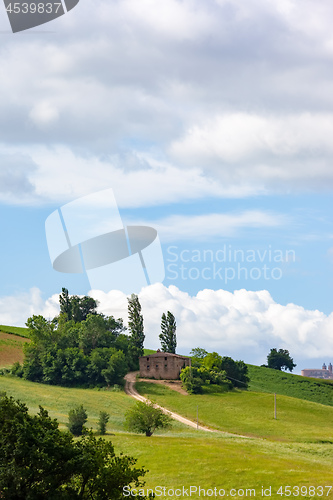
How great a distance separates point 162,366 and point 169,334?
20978mm

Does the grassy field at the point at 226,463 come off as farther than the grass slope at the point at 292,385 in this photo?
No

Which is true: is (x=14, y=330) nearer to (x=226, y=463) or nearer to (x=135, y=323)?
(x=135, y=323)

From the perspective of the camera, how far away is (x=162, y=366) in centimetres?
13838

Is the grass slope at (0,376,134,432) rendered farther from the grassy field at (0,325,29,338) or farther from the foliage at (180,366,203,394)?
the grassy field at (0,325,29,338)

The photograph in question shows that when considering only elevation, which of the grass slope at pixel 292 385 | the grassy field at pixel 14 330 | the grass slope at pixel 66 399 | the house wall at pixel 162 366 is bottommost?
the grass slope at pixel 66 399

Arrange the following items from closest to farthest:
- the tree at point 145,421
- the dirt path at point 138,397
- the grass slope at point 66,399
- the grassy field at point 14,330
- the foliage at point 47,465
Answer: the foliage at point 47,465 → the tree at point 145,421 → the grass slope at point 66,399 → the dirt path at point 138,397 → the grassy field at point 14,330

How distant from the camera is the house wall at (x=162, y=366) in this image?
13800 cm

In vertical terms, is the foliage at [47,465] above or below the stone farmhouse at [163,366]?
below

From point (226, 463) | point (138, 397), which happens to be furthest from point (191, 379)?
point (226, 463)

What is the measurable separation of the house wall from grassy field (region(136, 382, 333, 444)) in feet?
22.1

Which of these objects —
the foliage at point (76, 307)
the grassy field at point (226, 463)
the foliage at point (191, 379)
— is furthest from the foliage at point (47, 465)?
the foliage at point (76, 307)

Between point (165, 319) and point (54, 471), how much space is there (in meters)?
126

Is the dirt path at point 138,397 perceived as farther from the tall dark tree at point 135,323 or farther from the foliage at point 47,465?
the foliage at point 47,465

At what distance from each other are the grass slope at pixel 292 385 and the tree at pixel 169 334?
21.6m
